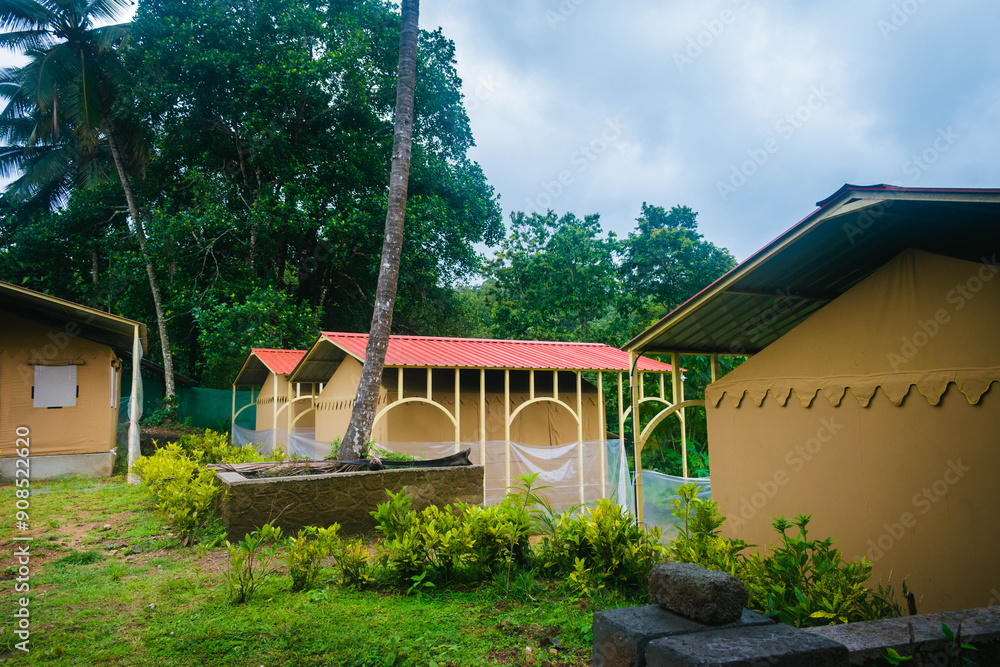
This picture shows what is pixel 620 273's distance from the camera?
90.7 feet

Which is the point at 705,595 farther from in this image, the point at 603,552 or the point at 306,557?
the point at 306,557

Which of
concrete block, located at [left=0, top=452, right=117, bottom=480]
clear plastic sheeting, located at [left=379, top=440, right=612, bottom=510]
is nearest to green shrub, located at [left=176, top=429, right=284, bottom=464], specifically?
concrete block, located at [left=0, top=452, right=117, bottom=480]

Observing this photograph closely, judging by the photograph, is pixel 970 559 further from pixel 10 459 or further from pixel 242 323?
pixel 242 323

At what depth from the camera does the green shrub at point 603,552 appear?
16.6 ft

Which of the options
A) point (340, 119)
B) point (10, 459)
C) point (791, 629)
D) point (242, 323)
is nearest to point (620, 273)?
point (340, 119)

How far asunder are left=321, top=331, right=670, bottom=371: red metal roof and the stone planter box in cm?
278

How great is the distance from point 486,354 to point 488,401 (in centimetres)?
140

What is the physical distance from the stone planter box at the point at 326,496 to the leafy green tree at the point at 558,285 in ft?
62.9

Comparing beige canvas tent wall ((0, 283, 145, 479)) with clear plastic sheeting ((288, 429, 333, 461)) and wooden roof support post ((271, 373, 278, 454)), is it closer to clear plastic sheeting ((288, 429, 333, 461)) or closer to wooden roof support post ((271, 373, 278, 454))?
wooden roof support post ((271, 373, 278, 454))

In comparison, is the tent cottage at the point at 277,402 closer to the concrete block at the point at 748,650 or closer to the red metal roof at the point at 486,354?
the red metal roof at the point at 486,354

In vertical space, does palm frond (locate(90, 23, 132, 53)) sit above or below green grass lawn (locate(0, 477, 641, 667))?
above

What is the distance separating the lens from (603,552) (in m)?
5.23

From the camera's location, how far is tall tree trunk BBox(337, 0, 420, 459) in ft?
31.3

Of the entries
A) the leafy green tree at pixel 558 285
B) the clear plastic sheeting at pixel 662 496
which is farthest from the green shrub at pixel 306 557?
the leafy green tree at pixel 558 285
